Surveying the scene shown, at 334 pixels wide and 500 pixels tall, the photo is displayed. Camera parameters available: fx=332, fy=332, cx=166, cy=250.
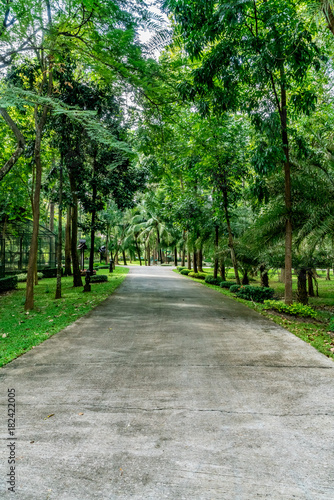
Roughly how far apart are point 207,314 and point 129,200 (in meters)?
8.83

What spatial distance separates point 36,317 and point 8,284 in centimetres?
749

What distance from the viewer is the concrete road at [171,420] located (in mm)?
2414

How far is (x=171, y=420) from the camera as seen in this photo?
10.9 feet

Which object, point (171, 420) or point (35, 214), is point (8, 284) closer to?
point (35, 214)

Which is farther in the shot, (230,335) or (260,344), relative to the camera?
(230,335)

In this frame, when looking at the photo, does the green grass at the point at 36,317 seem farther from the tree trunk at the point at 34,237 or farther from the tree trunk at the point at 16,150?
the tree trunk at the point at 16,150

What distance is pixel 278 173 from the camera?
11758 mm

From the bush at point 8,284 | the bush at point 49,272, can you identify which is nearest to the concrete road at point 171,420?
the bush at point 8,284

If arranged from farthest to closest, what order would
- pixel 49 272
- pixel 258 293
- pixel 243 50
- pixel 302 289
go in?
pixel 49 272 < pixel 302 289 < pixel 258 293 < pixel 243 50

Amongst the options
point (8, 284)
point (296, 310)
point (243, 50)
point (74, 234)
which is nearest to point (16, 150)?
point (243, 50)

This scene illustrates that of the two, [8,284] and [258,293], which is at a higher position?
[8,284]

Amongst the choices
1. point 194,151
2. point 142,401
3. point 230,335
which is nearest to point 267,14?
point 194,151

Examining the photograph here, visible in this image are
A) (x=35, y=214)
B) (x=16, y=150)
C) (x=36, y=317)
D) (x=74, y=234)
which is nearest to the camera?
(x=36, y=317)

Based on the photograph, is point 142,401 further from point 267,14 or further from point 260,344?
point 267,14
